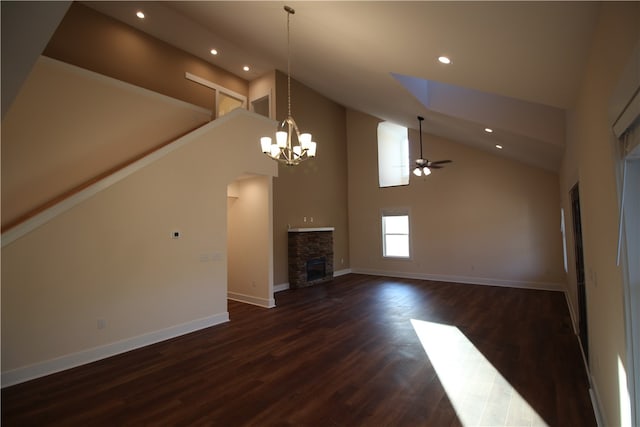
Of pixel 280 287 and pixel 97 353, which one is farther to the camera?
pixel 280 287

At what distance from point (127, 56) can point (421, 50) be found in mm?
5984

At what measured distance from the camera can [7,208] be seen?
3924 millimetres

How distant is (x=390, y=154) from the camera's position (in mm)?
9492

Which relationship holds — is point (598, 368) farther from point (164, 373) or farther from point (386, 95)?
point (386, 95)

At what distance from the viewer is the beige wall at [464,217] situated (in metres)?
6.91

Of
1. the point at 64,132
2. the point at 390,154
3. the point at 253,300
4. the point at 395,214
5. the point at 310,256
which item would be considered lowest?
the point at 253,300

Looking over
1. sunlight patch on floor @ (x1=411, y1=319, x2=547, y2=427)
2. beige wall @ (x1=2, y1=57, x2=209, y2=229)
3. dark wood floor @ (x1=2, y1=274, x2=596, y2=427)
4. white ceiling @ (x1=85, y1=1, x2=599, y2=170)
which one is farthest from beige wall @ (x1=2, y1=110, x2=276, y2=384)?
sunlight patch on floor @ (x1=411, y1=319, x2=547, y2=427)

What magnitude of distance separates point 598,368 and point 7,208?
22.0 feet

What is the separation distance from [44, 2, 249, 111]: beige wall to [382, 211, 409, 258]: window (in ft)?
19.5

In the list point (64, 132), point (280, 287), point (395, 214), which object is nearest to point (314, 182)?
point (395, 214)

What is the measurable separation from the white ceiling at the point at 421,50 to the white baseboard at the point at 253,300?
4.63 meters

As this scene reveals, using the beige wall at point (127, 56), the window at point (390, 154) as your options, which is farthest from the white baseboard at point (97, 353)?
the window at point (390, 154)

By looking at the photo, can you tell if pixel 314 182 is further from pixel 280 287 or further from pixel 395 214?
pixel 280 287

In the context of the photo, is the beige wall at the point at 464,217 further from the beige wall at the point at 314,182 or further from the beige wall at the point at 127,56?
the beige wall at the point at 127,56
